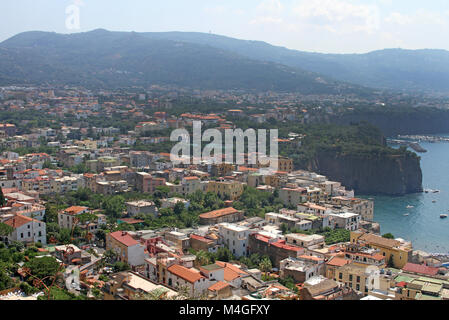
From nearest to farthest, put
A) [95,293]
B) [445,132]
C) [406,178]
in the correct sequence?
[95,293], [406,178], [445,132]

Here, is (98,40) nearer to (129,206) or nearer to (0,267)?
(129,206)

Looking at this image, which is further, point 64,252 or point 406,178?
point 406,178

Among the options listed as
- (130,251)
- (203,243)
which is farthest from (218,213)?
(130,251)

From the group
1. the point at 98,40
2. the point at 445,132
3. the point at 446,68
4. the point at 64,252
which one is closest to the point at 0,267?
the point at 64,252

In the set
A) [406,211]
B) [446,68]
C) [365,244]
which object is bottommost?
[406,211]

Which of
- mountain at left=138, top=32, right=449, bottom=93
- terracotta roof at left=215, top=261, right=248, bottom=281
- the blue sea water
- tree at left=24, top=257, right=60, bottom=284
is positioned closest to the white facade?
tree at left=24, top=257, right=60, bottom=284

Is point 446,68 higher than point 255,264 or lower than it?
higher

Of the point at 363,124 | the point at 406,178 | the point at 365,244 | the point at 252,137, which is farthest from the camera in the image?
the point at 363,124

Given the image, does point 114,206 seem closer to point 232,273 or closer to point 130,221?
point 130,221

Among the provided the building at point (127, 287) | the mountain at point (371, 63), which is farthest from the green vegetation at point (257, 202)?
the mountain at point (371, 63)

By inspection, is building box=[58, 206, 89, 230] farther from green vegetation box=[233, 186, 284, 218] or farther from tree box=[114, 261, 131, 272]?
green vegetation box=[233, 186, 284, 218]
